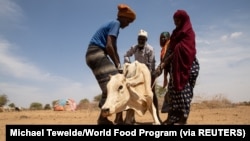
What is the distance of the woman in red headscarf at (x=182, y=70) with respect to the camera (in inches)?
235

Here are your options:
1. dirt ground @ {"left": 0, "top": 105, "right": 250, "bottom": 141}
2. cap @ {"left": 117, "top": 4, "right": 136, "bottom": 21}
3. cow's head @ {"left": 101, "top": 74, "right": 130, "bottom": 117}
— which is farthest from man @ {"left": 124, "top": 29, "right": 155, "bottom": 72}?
cow's head @ {"left": 101, "top": 74, "right": 130, "bottom": 117}

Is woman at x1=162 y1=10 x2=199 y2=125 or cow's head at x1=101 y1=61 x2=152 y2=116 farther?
woman at x1=162 y1=10 x2=199 y2=125

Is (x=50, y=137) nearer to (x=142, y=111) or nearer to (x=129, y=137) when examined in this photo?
(x=129, y=137)

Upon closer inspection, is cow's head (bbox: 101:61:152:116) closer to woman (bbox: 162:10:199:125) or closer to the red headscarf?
woman (bbox: 162:10:199:125)

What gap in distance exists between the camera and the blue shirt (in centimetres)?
620

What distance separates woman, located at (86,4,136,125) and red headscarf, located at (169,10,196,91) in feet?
3.72

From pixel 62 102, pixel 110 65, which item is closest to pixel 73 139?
pixel 110 65

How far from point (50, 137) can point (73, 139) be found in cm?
35

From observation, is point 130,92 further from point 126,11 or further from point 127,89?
point 126,11

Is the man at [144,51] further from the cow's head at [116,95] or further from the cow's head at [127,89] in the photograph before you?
the cow's head at [116,95]

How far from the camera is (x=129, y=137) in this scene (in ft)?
15.4

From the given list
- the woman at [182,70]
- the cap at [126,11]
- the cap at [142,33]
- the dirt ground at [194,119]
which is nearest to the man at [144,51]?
the cap at [142,33]

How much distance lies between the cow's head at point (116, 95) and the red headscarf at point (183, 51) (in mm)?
1015

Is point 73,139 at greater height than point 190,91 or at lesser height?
lesser
